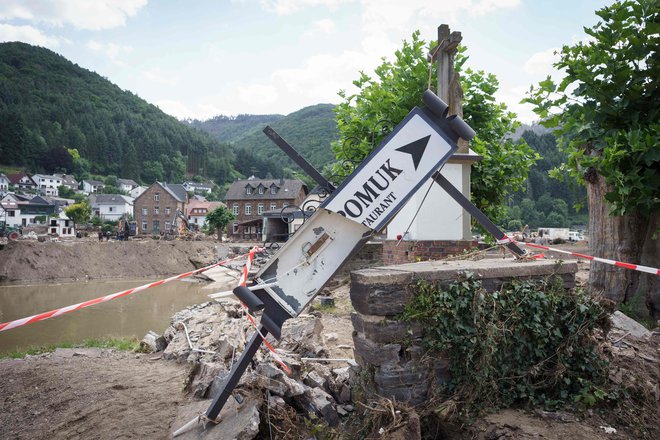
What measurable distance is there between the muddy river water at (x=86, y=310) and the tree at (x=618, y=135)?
436 inches

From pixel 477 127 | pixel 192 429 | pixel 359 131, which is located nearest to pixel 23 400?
pixel 192 429

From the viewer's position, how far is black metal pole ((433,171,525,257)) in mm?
3409

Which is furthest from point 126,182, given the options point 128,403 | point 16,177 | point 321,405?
point 321,405

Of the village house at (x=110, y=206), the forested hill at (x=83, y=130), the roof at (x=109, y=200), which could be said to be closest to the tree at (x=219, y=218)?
the village house at (x=110, y=206)

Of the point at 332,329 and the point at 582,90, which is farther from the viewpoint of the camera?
the point at 332,329

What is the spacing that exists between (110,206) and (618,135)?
299 ft

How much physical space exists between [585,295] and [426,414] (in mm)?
1744

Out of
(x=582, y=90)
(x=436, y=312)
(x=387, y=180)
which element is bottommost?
(x=436, y=312)

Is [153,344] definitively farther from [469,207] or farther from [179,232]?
[179,232]

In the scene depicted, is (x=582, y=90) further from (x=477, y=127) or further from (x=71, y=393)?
(x=71, y=393)

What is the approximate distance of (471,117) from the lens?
1168 cm

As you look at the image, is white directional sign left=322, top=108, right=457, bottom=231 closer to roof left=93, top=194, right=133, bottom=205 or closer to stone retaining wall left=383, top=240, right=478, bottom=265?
stone retaining wall left=383, top=240, right=478, bottom=265

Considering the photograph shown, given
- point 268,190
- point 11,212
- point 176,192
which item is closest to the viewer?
point 268,190

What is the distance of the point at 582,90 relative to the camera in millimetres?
6109
